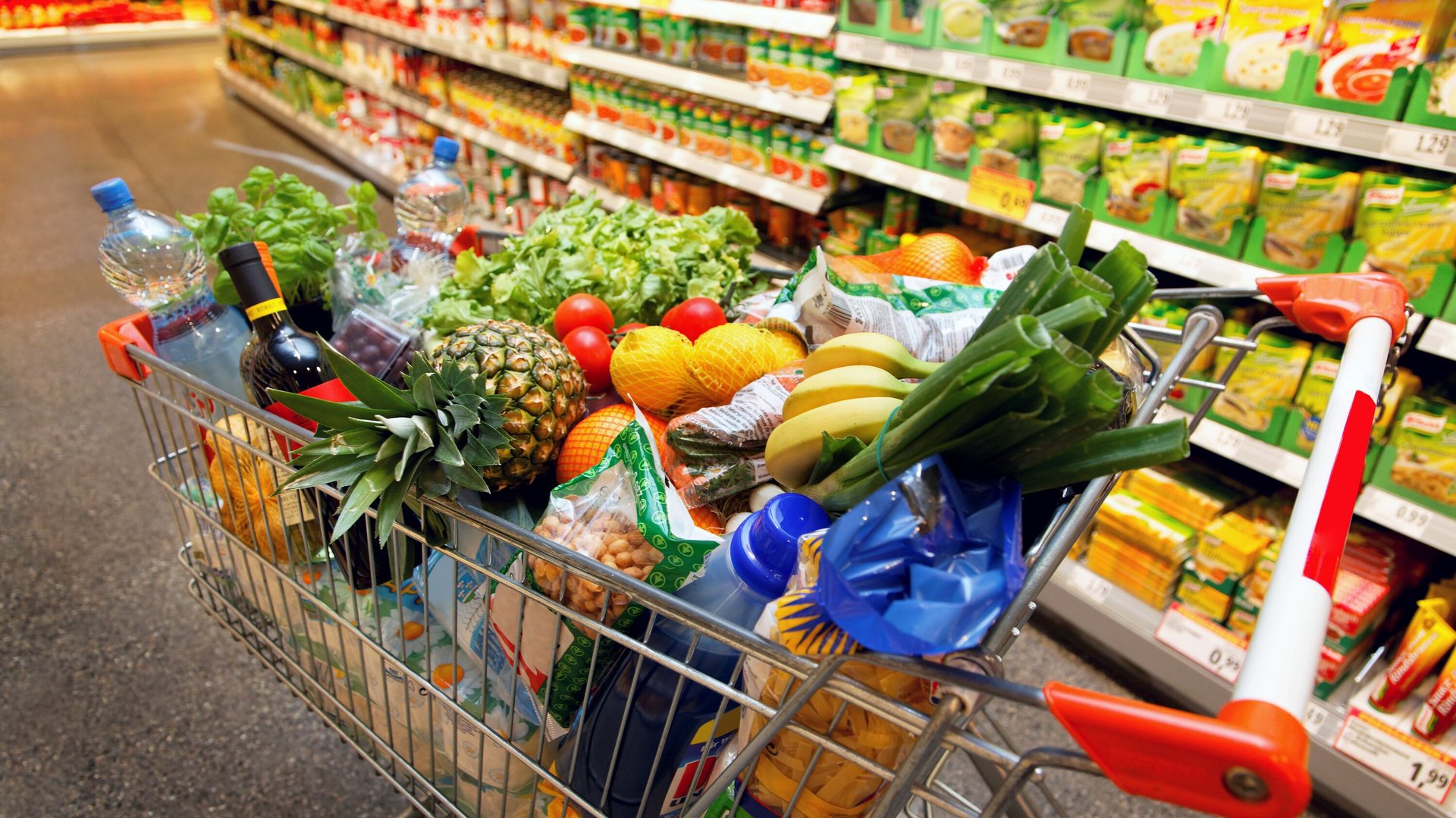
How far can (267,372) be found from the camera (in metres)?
1.09

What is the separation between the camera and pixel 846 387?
80cm

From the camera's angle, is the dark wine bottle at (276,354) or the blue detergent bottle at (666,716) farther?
the dark wine bottle at (276,354)

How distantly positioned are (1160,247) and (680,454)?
147 centimetres

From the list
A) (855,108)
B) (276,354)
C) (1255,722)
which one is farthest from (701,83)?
(1255,722)

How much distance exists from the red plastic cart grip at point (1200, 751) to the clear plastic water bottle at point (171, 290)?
3.85 feet

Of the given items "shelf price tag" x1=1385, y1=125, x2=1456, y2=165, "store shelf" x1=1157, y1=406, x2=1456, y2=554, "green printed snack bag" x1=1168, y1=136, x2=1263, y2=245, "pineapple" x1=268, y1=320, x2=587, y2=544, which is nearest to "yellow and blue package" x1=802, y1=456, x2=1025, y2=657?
"pineapple" x1=268, y1=320, x2=587, y2=544

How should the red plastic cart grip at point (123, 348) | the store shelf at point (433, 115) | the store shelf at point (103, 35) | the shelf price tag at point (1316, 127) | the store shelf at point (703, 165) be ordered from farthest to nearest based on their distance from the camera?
the store shelf at point (103, 35) → the store shelf at point (433, 115) → the store shelf at point (703, 165) → the shelf price tag at point (1316, 127) → the red plastic cart grip at point (123, 348)

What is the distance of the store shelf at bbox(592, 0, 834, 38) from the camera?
250cm

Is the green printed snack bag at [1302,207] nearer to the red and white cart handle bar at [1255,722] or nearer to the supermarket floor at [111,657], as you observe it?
the supermarket floor at [111,657]

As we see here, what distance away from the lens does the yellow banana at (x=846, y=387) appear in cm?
79

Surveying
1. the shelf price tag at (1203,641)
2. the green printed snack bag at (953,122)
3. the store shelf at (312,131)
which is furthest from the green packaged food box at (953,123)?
the store shelf at (312,131)

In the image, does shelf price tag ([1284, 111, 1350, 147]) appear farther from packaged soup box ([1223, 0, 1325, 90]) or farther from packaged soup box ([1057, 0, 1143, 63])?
packaged soup box ([1057, 0, 1143, 63])

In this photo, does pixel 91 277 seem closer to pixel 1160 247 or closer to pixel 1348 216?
pixel 1160 247

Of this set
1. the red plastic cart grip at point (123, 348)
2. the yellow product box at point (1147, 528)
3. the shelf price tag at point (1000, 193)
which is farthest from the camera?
the shelf price tag at point (1000, 193)
